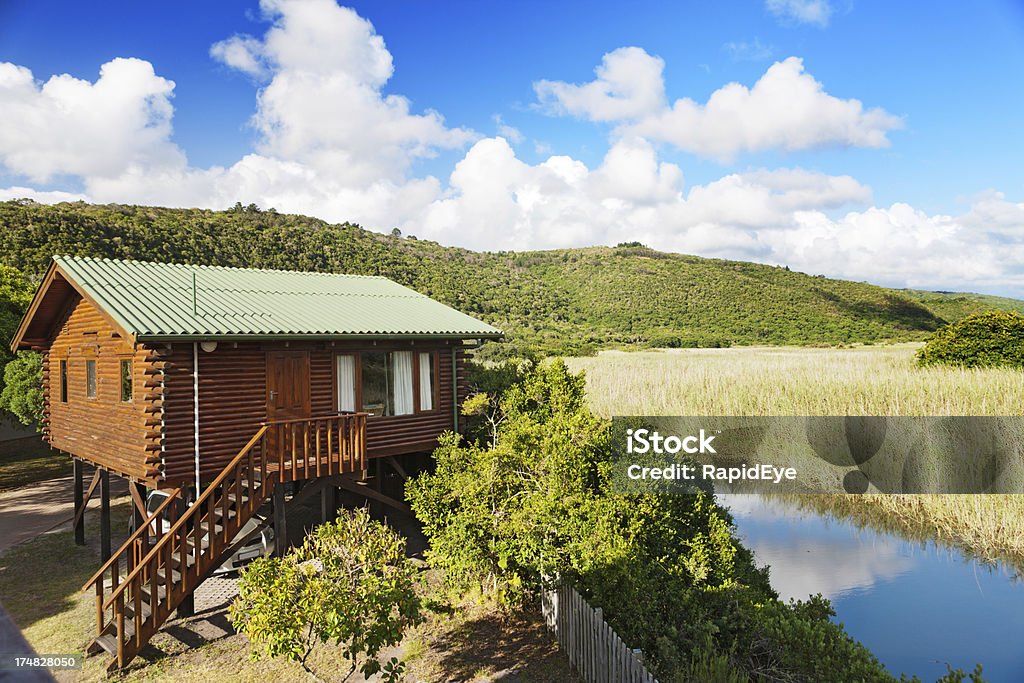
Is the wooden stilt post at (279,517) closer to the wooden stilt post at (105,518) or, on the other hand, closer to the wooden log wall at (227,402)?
the wooden log wall at (227,402)

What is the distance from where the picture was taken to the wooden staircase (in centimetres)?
966

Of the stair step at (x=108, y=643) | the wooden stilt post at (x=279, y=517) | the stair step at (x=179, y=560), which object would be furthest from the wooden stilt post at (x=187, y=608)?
the wooden stilt post at (x=279, y=517)

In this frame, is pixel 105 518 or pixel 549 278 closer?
pixel 105 518

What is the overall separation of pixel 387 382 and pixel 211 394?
3845 mm

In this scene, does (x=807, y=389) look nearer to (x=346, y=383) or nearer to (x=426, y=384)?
(x=426, y=384)

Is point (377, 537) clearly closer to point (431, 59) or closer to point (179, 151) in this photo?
point (431, 59)

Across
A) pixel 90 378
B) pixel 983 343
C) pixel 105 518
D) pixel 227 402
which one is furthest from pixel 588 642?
pixel 983 343

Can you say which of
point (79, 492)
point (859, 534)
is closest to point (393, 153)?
point (79, 492)

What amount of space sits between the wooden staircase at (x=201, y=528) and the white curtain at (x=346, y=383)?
0.48 metres

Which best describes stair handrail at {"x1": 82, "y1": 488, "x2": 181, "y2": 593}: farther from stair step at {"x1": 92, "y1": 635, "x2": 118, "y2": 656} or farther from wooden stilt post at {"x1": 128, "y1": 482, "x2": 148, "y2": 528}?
wooden stilt post at {"x1": 128, "y1": 482, "x2": 148, "y2": 528}

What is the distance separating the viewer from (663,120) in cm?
3148

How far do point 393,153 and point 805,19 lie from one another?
22.4 meters

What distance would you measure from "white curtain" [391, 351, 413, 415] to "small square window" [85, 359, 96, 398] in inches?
258

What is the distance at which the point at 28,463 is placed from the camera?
27.8 meters
